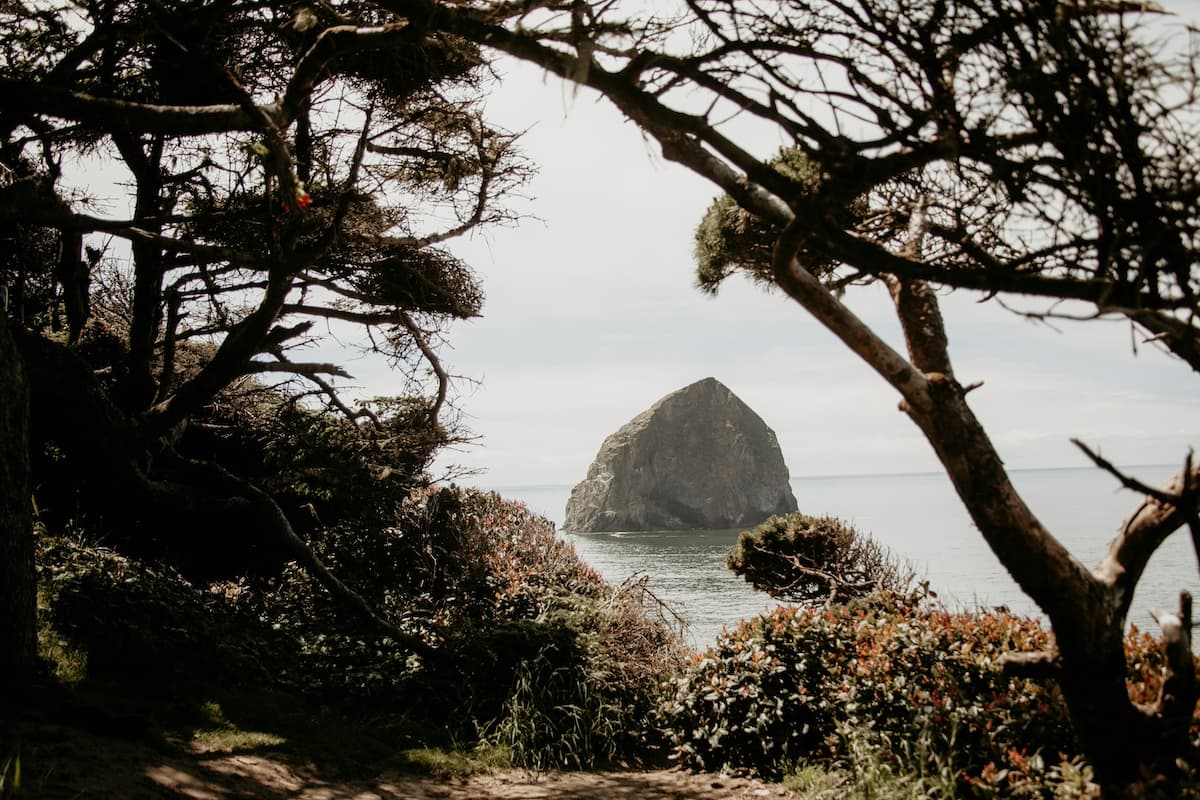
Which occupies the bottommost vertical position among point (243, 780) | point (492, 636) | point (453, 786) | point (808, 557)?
point (453, 786)

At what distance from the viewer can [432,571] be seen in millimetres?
10414

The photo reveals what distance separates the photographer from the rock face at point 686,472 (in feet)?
238

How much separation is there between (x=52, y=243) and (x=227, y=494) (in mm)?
5830

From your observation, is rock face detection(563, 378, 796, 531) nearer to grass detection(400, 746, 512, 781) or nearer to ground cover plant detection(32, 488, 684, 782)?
ground cover plant detection(32, 488, 684, 782)

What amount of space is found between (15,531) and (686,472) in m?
69.9

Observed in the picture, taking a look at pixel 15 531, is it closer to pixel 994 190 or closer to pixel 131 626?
pixel 131 626

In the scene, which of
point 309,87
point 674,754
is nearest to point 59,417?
point 309,87

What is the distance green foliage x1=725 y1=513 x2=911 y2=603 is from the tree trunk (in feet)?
29.1

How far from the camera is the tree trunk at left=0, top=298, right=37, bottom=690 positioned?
5.62 meters

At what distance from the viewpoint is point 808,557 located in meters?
11.9

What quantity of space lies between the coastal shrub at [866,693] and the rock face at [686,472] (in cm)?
6475

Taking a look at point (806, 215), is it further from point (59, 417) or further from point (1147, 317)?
point (59, 417)

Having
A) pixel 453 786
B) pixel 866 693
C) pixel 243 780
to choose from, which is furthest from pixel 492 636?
pixel 866 693

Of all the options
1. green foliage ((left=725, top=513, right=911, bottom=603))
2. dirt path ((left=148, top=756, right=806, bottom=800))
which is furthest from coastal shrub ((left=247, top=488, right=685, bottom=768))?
green foliage ((left=725, top=513, right=911, bottom=603))
